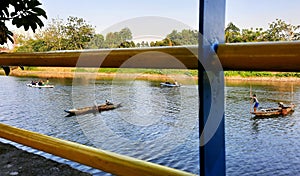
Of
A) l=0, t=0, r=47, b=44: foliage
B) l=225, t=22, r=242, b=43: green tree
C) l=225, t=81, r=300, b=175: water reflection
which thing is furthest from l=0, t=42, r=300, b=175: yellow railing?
l=225, t=81, r=300, b=175: water reflection

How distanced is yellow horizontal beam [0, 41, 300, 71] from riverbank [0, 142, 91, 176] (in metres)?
0.39

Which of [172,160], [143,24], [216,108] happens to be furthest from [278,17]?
[172,160]

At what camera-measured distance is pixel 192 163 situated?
6.34 metres

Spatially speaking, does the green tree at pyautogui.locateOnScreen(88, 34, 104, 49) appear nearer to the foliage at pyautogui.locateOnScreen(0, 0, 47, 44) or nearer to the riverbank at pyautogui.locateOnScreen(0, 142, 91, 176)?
the foliage at pyautogui.locateOnScreen(0, 0, 47, 44)

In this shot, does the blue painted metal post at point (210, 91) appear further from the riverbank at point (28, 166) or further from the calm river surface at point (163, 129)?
the calm river surface at point (163, 129)

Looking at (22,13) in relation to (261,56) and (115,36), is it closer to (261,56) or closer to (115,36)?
(115,36)

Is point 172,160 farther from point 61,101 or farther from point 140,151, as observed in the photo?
point 61,101

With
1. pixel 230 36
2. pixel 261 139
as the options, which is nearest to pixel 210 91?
pixel 230 36

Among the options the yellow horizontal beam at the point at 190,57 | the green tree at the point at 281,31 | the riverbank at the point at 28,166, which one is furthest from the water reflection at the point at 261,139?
the yellow horizontal beam at the point at 190,57

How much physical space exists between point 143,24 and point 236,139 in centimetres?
810

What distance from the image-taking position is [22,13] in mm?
1278

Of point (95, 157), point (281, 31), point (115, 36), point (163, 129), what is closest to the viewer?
point (95, 157)

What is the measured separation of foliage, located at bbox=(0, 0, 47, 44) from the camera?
1261mm

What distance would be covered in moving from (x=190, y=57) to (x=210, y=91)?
6 cm
